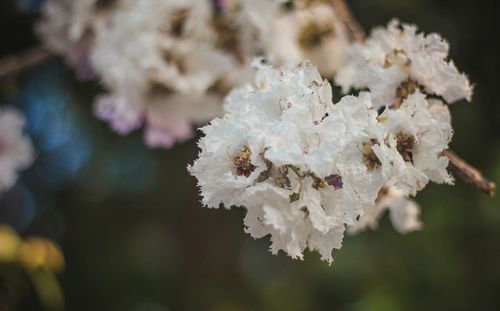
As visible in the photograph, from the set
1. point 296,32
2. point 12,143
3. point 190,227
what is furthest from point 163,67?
point 190,227

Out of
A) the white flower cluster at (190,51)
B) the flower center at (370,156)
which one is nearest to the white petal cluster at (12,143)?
the white flower cluster at (190,51)

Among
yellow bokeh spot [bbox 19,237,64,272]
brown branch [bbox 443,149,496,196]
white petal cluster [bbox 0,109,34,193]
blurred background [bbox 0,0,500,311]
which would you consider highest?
brown branch [bbox 443,149,496,196]

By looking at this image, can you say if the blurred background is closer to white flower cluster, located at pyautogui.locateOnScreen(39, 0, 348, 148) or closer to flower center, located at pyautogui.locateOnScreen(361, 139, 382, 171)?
white flower cluster, located at pyautogui.locateOnScreen(39, 0, 348, 148)

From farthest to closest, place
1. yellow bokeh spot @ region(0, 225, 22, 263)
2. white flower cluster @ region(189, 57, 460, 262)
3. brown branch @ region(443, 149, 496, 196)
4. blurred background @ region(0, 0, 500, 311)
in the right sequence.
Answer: blurred background @ region(0, 0, 500, 311) < yellow bokeh spot @ region(0, 225, 22, 263) < brown branch @ region(443, 149, 496, 196) < white flower cluster @ region(189, 57, 460, 262)

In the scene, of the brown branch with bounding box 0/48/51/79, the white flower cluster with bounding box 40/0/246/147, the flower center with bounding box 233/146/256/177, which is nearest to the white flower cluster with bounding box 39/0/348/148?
the white flower cluster with bounding box 40/0/246/147

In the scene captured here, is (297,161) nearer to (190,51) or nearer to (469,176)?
(469,176)

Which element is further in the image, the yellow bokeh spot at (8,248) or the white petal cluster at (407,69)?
the yellow bokeh spot at (8,248)

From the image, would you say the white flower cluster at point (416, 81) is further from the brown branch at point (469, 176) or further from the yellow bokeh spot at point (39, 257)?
the yellow bokeh spot at point (39, 257)
